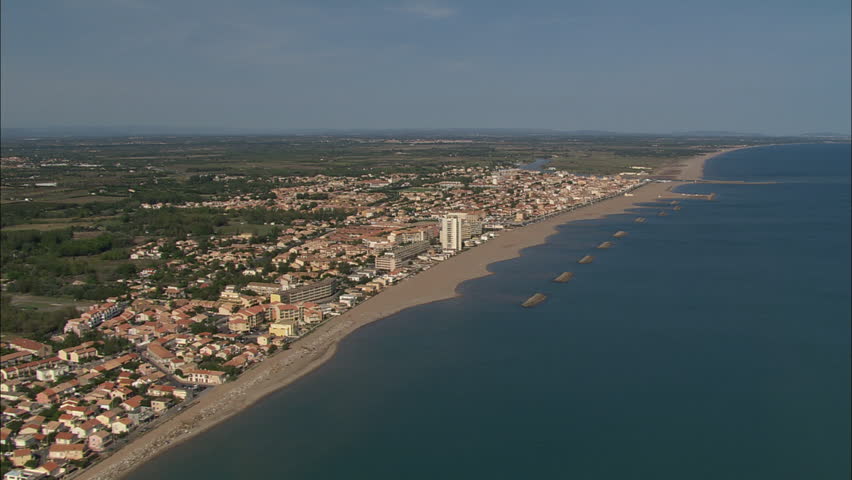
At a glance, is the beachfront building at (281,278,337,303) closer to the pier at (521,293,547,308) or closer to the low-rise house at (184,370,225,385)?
the low-rise house at (184,370,225,385)

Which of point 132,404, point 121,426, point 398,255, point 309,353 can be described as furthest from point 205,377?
point 398,255

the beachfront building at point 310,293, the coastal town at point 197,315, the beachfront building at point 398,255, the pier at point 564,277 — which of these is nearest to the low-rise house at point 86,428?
the coastal town at point 197,315

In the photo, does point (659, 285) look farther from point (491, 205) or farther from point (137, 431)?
point (491, 205)

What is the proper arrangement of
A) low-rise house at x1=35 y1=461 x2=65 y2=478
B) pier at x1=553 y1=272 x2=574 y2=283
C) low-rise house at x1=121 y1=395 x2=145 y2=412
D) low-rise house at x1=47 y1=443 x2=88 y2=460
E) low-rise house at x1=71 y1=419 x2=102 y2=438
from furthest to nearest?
1. pier at x1=553 y1=272 x2=574 y2=283
2. low-rise house at x1=121 y1=395 x2=145 y2=412
3. low-rise house at x1=71 y1=419 x2=102 y2=438
4. low-rise house at x1=47 y1=443 x2=88 y2=460
5. low-rise house at x1=35 y1=461 x2=65 y2=478

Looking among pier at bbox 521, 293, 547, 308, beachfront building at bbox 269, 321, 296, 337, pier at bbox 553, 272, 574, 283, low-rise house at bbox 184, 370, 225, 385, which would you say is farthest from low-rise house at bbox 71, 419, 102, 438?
pier at bbox 553, 272, 574, 283

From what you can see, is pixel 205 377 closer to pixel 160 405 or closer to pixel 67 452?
pixel 160 405

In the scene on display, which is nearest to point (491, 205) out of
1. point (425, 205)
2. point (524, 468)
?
point (425, 205)

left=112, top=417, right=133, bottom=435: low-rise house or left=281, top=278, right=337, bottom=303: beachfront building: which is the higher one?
left=281, top=278, right=337, bottom=303: beachfront building
